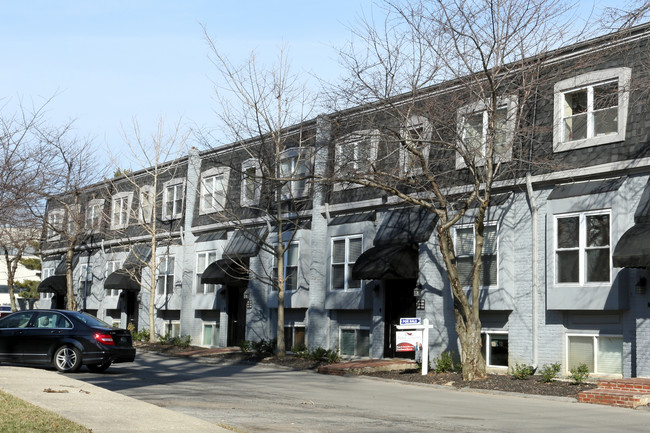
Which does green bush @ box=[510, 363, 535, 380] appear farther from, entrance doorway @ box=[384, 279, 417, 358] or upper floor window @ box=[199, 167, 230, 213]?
upper floor window @ box=[199, 167, 230, 213]

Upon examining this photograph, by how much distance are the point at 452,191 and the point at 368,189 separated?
13.1ft

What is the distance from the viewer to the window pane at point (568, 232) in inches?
771

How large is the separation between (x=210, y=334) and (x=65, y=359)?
1450 cm

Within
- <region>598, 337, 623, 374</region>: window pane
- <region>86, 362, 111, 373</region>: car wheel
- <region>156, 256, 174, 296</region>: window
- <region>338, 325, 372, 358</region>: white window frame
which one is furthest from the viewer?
<region>156, 256, 174, 296</region>: window

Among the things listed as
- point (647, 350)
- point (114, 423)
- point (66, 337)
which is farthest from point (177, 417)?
point (647, 350)

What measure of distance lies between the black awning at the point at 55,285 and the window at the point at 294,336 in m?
18.1

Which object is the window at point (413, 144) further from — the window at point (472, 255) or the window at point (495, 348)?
the window at point (495, 348)

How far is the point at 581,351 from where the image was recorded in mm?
19469

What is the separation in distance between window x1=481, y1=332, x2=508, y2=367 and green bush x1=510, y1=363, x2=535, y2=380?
1139 mm

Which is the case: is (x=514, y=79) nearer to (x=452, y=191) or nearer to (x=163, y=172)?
(x=452, y=191)

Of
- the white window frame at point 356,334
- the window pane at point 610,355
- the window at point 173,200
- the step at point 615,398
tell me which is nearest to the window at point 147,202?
the window at point 173,200

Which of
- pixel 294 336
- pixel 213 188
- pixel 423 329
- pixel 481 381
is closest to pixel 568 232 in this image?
pixel 481 381

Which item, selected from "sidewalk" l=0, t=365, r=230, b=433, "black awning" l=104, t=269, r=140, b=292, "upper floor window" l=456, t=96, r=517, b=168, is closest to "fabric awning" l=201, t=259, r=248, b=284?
"black awning" l=104, t=269, r=140, b=292

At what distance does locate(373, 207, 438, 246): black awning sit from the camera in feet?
75.7
